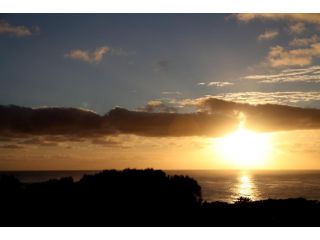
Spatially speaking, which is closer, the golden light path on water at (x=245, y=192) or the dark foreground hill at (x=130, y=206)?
the dark foreground hill at (x=130, y=206)

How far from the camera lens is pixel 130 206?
15.6 meters

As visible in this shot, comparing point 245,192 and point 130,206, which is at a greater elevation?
point 130,206

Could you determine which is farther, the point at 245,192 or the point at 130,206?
the point at 245,192

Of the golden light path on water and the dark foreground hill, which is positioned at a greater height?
the dark foreground hill

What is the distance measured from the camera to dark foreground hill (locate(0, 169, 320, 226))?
14.1 meters

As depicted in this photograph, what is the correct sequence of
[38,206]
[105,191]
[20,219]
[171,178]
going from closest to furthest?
[20,219], [38,206], [105,191], [171,178]

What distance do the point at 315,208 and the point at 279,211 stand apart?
5.38ft

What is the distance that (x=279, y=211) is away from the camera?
16016 mm

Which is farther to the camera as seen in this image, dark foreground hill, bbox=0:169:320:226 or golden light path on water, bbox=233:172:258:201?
golden light path on water, bbox=233:172:258:201

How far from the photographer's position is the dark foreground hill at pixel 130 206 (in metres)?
14.1

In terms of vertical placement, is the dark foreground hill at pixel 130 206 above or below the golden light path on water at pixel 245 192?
above
